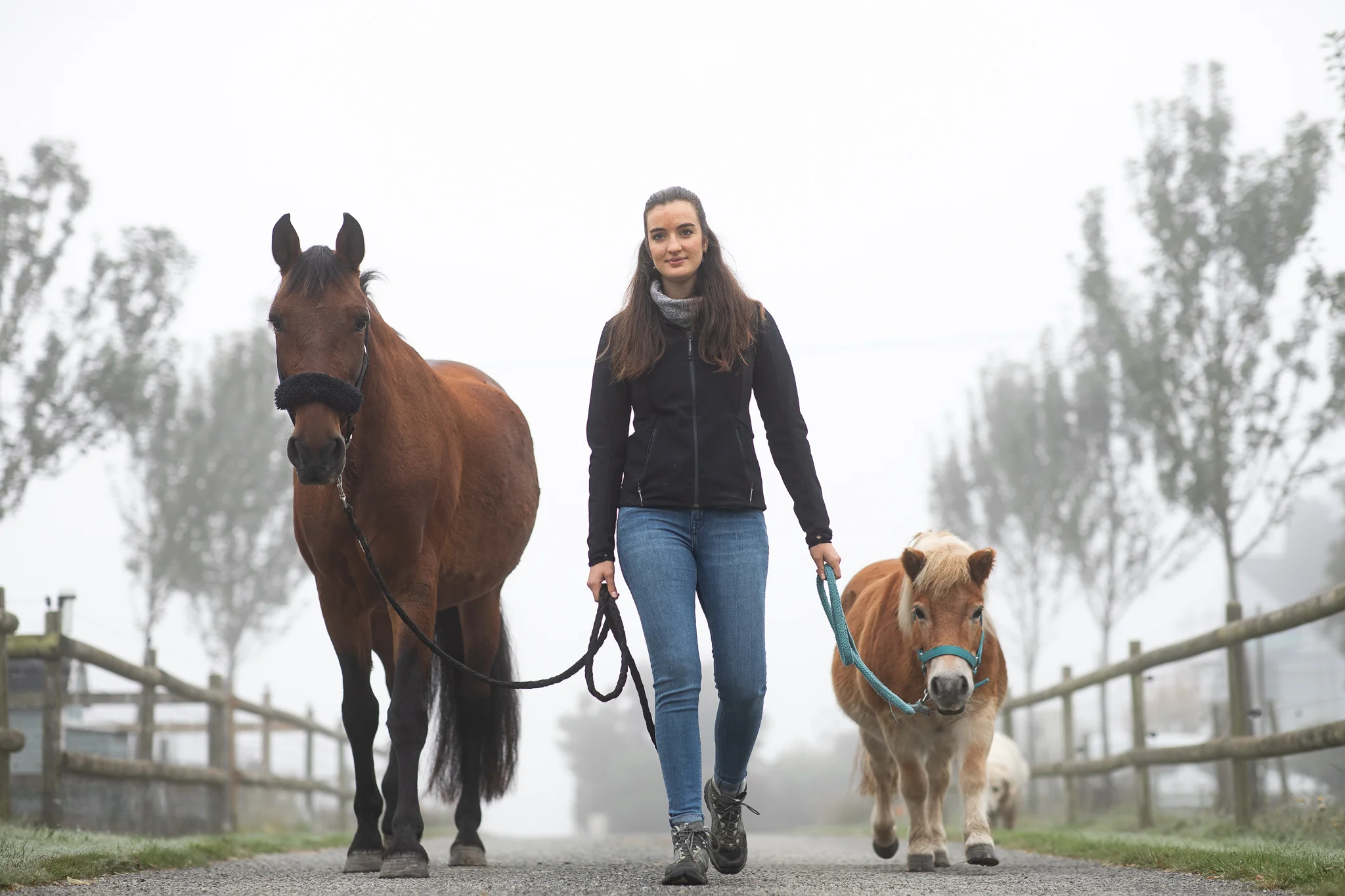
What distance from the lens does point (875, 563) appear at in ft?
26.0

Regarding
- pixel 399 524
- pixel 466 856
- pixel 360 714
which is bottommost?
pixel 466 856

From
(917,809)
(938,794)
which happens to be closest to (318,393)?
(917,809)

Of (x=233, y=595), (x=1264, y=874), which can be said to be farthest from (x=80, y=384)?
(x=1264, y=874)

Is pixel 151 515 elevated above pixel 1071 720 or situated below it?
above

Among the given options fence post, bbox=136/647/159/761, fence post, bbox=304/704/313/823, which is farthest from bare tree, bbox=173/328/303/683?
fence post, bbox=136/647/159/761

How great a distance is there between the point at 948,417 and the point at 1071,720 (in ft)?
49.5

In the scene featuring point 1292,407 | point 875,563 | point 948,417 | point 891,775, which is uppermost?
point 948,417

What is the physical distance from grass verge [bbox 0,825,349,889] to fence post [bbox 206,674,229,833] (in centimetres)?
356

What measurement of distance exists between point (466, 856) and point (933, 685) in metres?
2.23

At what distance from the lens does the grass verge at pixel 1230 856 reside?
408 centimetres

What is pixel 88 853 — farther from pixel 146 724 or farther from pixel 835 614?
pixel 146 724

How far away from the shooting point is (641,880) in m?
4.59

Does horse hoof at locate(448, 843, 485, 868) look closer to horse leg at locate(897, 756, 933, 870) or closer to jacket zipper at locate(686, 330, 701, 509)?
horse leg at locate(897, 756, 933, 870)

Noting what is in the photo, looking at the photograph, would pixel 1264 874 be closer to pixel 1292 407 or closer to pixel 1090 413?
pixel 1292 407
